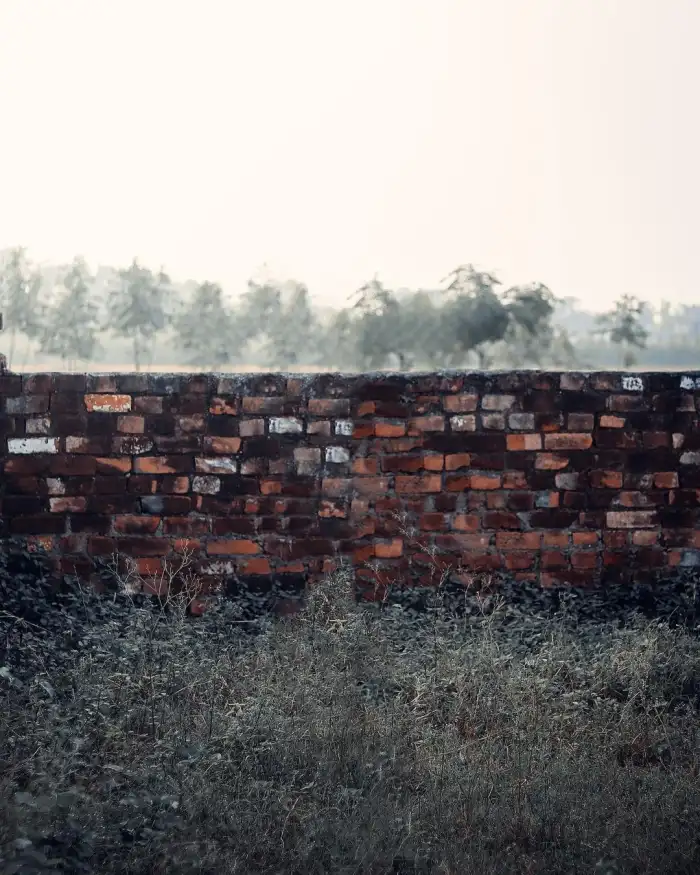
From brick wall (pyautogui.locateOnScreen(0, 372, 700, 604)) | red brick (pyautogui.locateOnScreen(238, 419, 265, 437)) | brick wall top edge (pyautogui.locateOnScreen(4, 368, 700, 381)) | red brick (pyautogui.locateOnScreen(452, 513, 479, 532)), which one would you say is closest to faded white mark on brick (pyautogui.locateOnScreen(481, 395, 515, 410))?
brick wall (pyautogui.locateOnScreen(0, 372, 700, 604))

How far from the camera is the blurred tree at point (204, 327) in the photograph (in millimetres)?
59906

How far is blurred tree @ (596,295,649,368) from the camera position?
65.7 meters

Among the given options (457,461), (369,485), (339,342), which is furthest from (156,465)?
(339,342)

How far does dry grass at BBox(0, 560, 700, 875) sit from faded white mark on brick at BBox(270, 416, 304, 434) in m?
1.06

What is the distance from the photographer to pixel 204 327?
2384 inches

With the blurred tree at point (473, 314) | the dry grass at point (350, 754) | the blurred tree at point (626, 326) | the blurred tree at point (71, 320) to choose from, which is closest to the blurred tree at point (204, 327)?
the blurred tree at point (71, 320)

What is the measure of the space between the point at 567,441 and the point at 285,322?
196ft

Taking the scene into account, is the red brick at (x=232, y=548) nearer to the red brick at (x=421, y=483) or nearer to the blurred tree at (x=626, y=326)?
the red brick at (x=421, y=483)

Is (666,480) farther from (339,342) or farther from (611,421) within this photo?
(339,342)

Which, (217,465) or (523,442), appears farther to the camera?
(523,442)

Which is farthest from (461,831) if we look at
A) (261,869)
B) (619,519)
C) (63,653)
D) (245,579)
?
(619,519)

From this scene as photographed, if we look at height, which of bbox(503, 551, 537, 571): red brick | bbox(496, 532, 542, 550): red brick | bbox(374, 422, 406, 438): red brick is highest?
bbox(374, 422, 406, 438): red brick

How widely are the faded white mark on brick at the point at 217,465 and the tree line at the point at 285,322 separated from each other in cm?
4795

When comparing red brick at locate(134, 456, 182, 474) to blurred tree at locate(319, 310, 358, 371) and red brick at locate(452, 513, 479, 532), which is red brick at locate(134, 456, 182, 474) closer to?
red brick at locate(452, 513, 479, 532)
